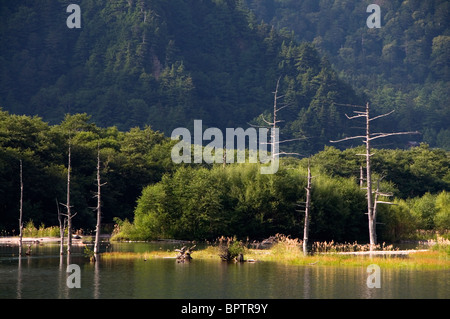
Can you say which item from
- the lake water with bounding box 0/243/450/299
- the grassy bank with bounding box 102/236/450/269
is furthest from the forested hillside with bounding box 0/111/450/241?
the lake water with bounding box 0/243/450/299

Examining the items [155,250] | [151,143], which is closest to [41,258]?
[155,250]

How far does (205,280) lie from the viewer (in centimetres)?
4028

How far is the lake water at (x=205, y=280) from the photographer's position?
118 feet

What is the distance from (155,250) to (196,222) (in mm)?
11286

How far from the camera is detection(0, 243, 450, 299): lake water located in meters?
35.9

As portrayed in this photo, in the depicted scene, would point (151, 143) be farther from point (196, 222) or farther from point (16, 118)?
point (196, 222)

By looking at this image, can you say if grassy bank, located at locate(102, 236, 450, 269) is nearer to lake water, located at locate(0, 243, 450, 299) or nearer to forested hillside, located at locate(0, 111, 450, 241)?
lake water, located at locate(0, 243, 450, 299)

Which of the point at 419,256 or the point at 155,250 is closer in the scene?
the point at 419,256

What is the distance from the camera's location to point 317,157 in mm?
120125

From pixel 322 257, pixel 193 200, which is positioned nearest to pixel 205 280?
pixel 322 257

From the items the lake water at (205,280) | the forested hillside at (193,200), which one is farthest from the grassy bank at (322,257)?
the forested hillside at (193,200)

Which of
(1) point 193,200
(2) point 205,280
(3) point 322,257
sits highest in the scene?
(1) point 193,200

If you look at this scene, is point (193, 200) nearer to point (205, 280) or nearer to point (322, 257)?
point (322, 257)

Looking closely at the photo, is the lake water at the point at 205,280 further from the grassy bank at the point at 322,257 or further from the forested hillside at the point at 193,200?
the forested hillside at the point at 193,200
